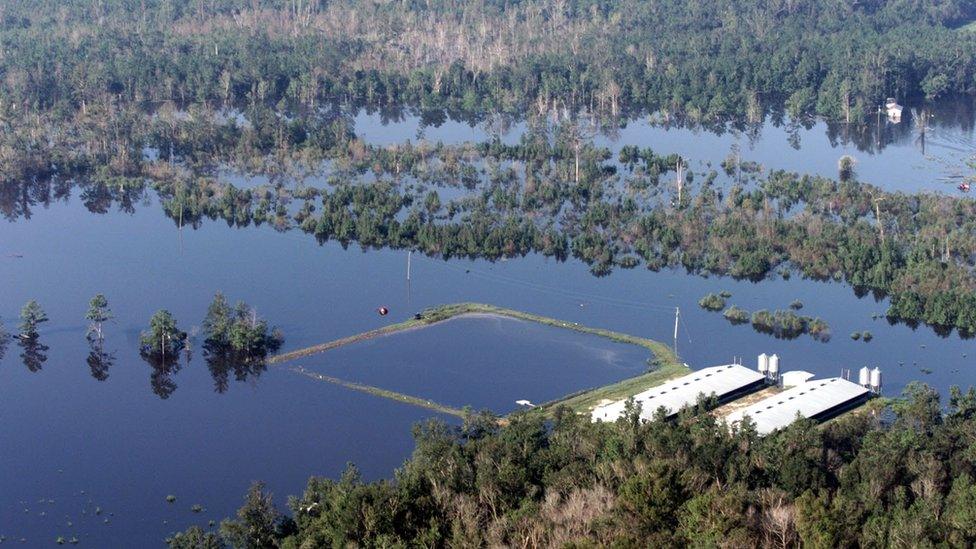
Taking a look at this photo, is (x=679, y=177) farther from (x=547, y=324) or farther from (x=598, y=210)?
(x=547, y=324)

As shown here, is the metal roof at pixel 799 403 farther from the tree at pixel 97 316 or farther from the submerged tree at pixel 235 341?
the tree at pixel 97 316

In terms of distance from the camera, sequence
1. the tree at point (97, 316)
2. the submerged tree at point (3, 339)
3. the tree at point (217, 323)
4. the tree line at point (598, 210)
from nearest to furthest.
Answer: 1. the tree at point (217, 323)
2. the submerged tree at point (3, 339)
3. the tree at point (97, 316)
4. the tree line at point (598, 210)

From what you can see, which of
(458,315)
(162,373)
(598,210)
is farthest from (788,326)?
(162,373)

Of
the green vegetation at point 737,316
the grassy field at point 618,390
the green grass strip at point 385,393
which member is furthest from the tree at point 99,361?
the green vegetation at point 737,316

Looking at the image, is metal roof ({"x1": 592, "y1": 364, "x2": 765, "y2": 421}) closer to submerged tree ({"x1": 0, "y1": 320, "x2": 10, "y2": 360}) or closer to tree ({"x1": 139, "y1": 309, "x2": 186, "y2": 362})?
tree ({"x1": 139, "y1": 309, "x2": 186, "y2": 362})

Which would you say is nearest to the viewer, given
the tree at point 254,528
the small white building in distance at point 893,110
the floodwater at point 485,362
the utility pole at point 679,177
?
the tree at point 254,528

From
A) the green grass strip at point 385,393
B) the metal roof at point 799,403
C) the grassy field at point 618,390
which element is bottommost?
the green grass strip at point 385,393

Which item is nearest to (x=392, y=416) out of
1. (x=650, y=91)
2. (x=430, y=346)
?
(x=430, y=346)
